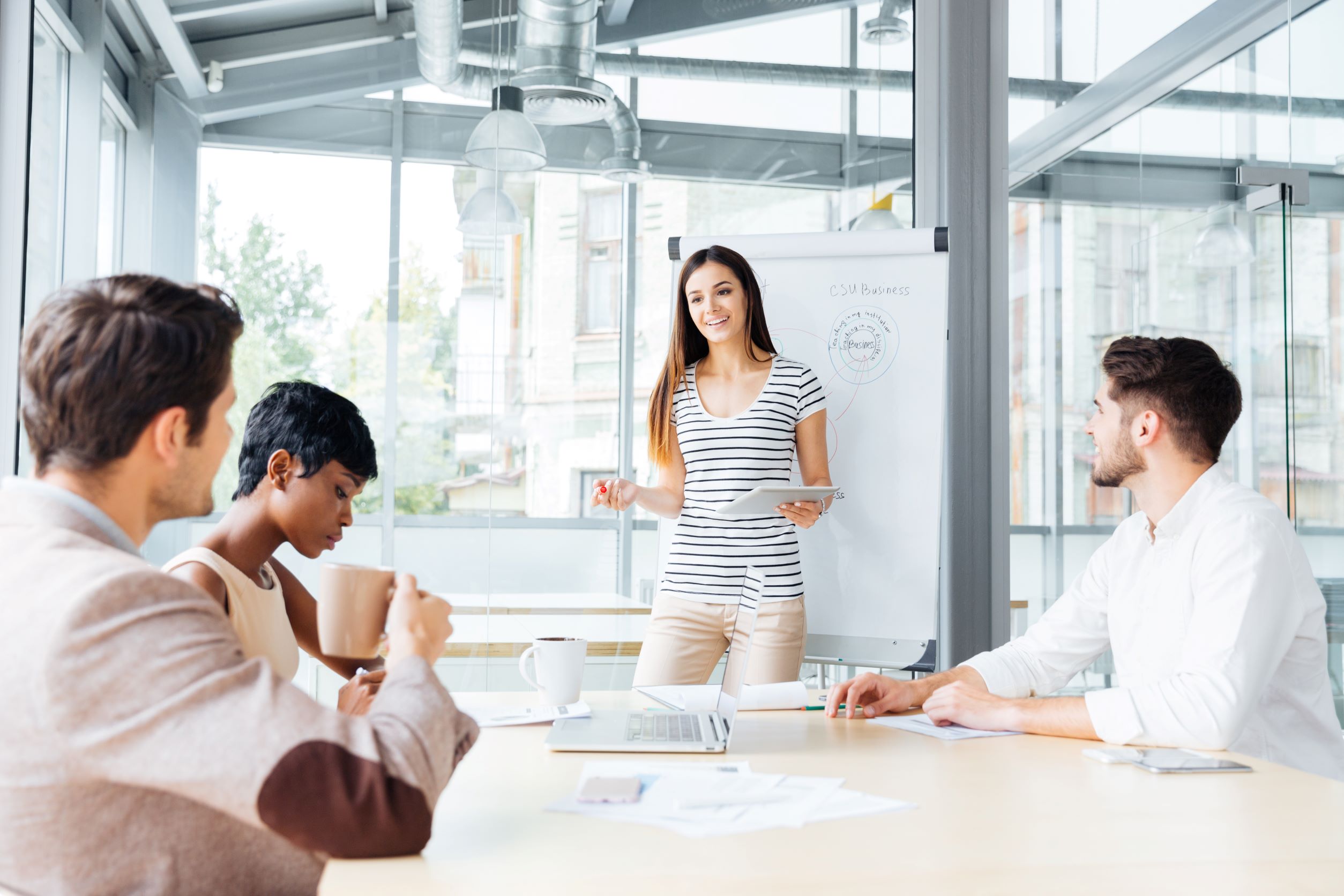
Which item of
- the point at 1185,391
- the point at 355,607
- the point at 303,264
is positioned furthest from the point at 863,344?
the point at 355,607

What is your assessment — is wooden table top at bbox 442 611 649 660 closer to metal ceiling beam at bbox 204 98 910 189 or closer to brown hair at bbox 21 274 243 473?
metal ceiling beam at bbox 204 98 910 189

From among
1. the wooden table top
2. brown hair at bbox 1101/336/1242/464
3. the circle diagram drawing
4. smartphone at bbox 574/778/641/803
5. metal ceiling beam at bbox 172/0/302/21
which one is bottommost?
the wooden table top

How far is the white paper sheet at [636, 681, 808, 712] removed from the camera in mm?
1689

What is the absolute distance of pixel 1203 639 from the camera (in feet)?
5.06

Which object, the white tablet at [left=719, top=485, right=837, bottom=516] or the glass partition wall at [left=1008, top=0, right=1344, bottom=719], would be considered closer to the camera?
the white tablet at [left=719, top=485, right=837, bottom=516]

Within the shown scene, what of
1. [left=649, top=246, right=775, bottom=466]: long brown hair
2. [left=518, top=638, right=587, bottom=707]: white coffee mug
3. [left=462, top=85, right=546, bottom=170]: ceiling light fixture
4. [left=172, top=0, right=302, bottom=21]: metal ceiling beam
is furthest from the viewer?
[left=462, top=85, right=546, bottom=170]: ceiling light fixture

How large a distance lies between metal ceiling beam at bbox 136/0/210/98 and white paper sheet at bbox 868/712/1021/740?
9.57 feet

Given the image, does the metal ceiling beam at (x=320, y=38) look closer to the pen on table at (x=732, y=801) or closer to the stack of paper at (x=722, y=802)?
the stack of paper at (x=722, y=802)

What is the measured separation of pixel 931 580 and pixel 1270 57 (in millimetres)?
1882

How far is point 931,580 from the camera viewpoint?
2.90m

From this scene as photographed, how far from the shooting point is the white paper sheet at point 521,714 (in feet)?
4.91

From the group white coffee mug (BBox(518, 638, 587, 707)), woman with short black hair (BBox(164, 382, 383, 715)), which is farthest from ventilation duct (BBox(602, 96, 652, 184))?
white coffee mug (BBox(518, 638, 587, 707))

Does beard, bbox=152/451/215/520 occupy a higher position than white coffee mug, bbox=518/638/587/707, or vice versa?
beard, bbox=152/451/215/520

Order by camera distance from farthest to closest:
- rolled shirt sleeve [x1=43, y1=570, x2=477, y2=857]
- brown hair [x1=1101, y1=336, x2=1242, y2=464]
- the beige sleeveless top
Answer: brown hair [x1=1101, y1=336, x2=1242, y2=464], the beige sleeveless top, rolled shirt sleeve [x1=43, y1=570, x2=477, y2=857]
